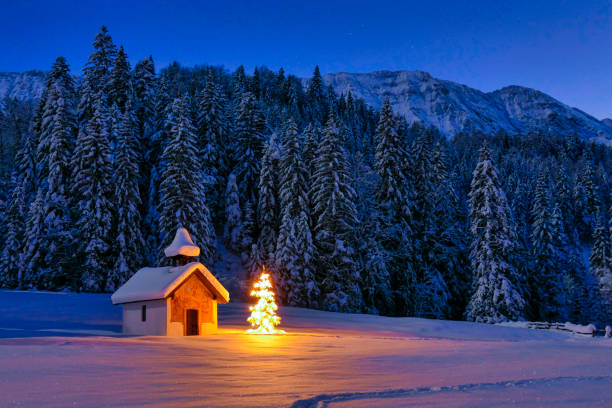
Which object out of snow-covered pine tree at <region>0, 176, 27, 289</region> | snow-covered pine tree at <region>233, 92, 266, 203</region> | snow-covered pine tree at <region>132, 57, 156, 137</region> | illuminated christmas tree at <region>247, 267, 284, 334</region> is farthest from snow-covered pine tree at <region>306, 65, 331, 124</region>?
illuminated christmas tree at <region>247, 267, 284, 334</region>

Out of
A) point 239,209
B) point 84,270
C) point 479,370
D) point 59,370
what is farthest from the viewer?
point 239,209

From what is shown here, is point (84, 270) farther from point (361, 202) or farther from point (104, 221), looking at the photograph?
point (361, 202)

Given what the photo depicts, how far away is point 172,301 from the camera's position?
87.5 feet

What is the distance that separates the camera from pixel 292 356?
1633cm

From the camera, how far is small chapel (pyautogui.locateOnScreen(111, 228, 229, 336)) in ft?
87.0

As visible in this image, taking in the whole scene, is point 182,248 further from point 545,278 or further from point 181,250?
point 545,278

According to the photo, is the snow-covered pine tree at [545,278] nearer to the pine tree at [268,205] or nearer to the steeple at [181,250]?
the pine tree at [268,205]

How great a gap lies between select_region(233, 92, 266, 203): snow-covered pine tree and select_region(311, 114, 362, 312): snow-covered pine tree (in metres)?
13.2

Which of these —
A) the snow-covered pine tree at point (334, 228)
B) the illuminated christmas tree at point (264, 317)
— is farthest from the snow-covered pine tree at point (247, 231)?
the illuminated christmas tree at point (264, 317)

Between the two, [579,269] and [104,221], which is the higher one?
[104,221]

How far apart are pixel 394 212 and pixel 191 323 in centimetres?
2845

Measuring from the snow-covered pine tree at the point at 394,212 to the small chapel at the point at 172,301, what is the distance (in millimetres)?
23134

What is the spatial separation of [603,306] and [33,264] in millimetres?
61190

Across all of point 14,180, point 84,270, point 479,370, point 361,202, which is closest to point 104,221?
point 84,270
